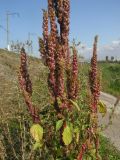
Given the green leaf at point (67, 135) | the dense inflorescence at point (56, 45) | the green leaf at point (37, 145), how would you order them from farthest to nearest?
the green leaf at point (37, 145) < the green leaf at point (67, 135) < the dense inflorescence at point (56, 45)

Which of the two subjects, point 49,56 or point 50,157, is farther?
point 50,157

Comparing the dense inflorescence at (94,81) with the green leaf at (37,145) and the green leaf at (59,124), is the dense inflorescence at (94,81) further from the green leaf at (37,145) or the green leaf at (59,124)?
the green leaf at (37,145)

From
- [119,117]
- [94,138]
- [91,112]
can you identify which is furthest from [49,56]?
[119,117]

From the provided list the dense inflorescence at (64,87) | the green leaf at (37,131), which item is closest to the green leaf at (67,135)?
the dense inflorescence at (64,87)

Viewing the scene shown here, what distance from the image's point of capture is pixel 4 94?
12461 mm

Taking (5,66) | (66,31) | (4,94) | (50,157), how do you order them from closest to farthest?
(66,31) → (50,157) → (4,94) → (5,66)

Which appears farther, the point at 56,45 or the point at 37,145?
the point at 37,145

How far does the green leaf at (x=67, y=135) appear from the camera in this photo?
462 cm

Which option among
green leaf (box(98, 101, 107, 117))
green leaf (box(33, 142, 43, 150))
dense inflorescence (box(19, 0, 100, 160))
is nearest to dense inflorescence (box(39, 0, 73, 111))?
dense inflorescence (box(19, 0, 100, 160))

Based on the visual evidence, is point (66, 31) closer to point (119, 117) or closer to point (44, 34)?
point (44, 34)

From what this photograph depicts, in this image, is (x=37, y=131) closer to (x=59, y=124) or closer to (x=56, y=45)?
(x=59, y=124)

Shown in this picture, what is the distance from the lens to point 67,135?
15.2ft

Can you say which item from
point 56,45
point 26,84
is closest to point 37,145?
point 26,84

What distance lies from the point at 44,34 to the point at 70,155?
1236mm
